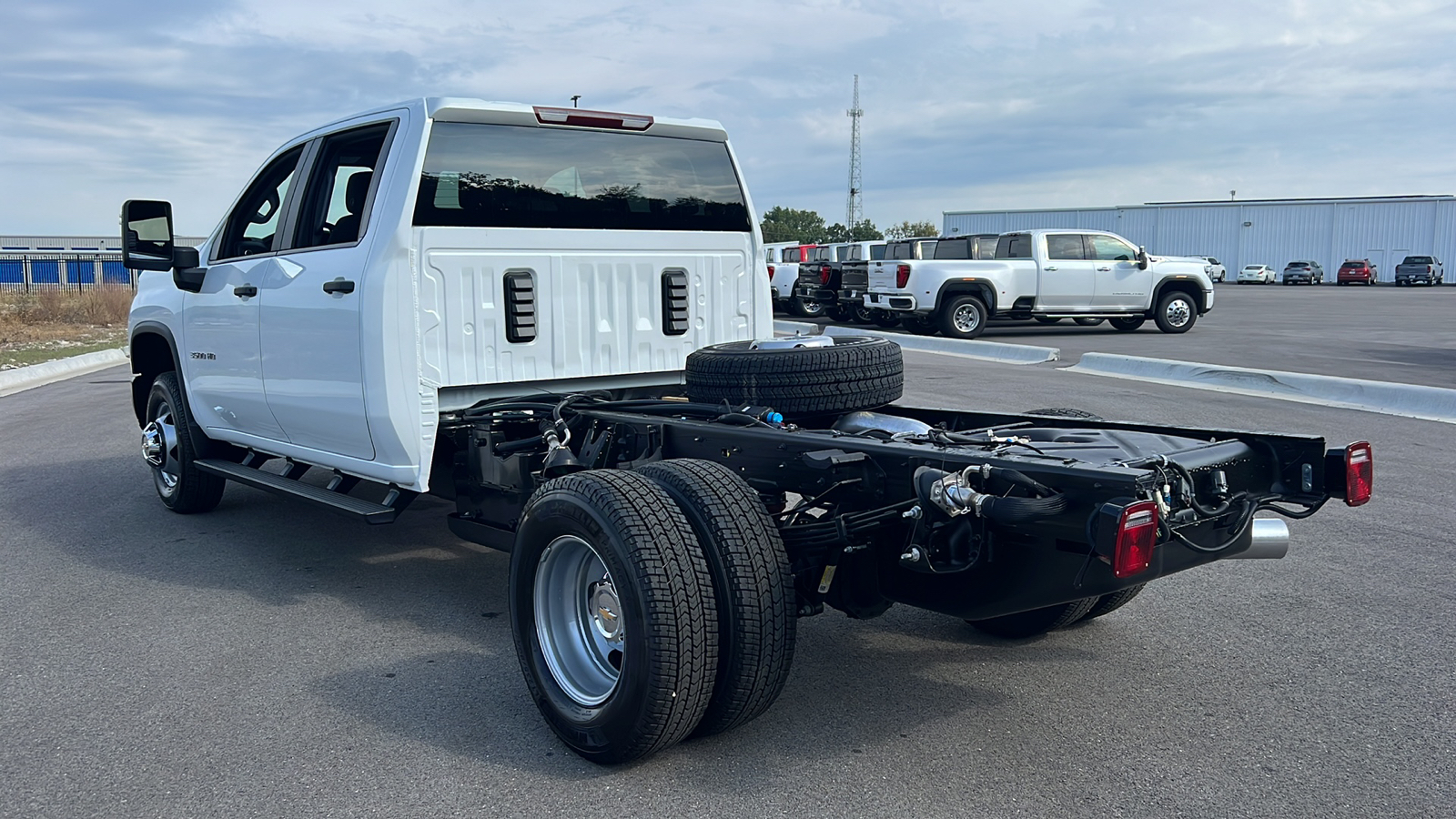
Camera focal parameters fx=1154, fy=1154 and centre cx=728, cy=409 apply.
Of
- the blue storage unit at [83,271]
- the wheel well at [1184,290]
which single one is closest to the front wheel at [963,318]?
the wheel well at [1184,290]

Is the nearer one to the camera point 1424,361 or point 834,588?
point 834,588

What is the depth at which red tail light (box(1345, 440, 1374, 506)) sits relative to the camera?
3.44 metres

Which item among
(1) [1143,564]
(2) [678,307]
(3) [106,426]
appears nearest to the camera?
(1) [1143,564]

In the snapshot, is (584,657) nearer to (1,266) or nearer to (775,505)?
(775,505)

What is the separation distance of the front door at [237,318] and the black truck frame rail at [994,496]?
2528mm

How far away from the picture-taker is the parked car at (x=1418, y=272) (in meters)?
58.1

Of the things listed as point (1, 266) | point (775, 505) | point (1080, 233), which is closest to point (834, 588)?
point (775, 505)

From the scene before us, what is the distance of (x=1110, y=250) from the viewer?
22484 mm

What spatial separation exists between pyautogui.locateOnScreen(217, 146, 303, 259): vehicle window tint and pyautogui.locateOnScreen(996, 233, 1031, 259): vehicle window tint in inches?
718

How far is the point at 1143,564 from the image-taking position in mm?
2967

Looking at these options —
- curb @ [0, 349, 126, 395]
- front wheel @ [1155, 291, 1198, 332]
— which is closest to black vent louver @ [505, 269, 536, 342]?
curb @ [0, 349, 126, 395]

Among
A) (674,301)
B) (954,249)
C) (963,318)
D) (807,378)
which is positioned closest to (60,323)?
(954,249)

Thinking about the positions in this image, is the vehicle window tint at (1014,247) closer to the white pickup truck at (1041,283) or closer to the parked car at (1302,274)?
the white pickup truck at (1041,283)

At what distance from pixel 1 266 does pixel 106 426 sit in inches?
1918
